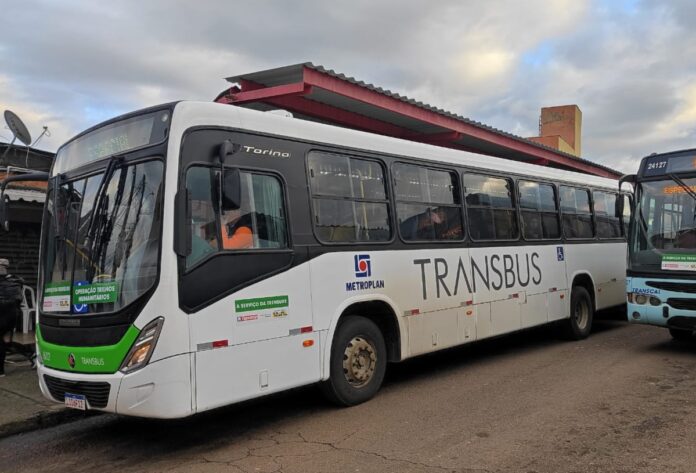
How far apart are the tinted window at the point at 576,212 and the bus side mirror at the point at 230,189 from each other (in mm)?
7038

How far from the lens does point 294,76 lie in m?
9.99

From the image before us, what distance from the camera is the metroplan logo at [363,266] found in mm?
6461

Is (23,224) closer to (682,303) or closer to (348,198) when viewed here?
(348,198)

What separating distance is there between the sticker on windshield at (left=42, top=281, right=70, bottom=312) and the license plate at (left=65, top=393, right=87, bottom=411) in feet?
2.48

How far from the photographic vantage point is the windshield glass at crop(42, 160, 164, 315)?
489 cm

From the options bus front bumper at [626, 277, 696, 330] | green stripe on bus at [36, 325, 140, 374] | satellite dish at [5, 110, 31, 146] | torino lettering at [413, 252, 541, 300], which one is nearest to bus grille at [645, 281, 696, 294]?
bus front bumper at [626, 277, 696, 330]

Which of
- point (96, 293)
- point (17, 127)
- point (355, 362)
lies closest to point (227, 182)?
point (96, 293)

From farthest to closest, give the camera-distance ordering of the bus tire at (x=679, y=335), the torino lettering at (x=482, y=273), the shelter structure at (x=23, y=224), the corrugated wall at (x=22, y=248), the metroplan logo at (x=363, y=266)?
the corrugated wall at (x=22, y=248) → the shelter structure at (x=23, y=224) → the bus tire at (x=679, y=335) → the torino lettering at (x=482, y=273) → the metroplan logo at (x=363, y=266)

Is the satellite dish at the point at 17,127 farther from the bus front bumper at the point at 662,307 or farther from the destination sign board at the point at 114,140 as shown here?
the bus front bumper at the point at 662,307

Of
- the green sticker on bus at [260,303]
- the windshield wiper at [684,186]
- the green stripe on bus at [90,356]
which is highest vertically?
the windshield wiper at [684,186]

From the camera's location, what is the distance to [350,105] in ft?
36.4

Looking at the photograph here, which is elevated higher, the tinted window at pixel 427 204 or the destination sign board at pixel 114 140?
the destination sign board at pixel 114 140

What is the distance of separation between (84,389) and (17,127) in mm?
7868

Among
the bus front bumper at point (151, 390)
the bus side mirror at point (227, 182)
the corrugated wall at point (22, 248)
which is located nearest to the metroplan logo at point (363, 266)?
the bus side mirror at point (227, 182)
